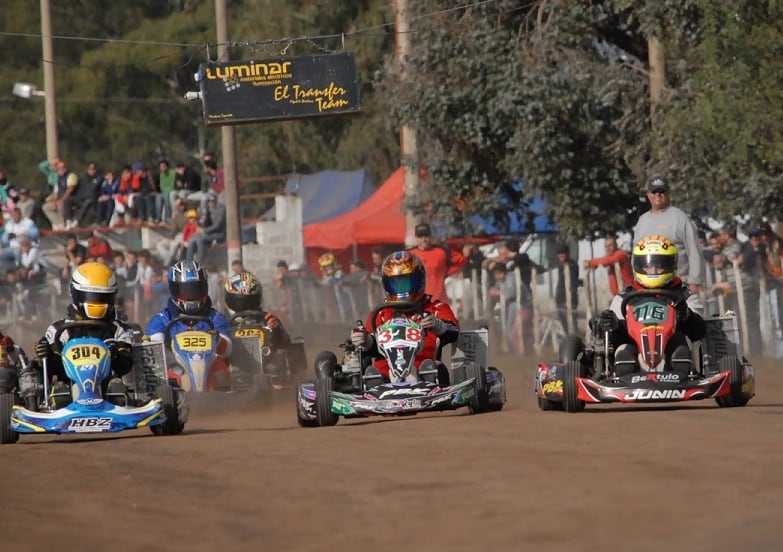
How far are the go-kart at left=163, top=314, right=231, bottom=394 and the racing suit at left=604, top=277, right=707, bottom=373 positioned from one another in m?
4.76

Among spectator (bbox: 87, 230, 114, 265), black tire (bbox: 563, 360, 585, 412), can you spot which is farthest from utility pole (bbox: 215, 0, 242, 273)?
black tire (bbox: 563, 360, 585, 412)

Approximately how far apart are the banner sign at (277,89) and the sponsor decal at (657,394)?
13.3m

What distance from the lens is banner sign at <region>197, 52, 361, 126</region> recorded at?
27.1 meters

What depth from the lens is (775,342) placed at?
2131cm

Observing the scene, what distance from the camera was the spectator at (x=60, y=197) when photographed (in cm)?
3829

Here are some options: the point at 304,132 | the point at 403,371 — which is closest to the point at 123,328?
the point at 403,371

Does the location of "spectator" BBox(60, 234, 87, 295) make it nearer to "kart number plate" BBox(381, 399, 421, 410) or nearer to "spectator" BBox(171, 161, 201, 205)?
"spectator" BBox(171, 161, 201, 205)

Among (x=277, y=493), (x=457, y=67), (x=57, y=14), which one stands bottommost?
(x=277, y=493)

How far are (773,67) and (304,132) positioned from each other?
3099 centimetres

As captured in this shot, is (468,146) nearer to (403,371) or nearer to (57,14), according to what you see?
(403,371)

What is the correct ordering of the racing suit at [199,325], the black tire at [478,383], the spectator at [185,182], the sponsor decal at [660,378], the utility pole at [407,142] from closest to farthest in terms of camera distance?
the sponsor decal at [660,378], the black tire at [478,383], the racing suit at [199,325], the utility pole at [407,142], the spectator at [185,182]

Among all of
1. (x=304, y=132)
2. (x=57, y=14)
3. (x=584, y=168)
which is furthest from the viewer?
(x=57, y=14)

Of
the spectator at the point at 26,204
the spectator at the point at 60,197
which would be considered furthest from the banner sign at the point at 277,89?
the spectator at the point at 60,197

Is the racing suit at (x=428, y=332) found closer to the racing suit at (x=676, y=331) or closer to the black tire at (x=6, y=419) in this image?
the racing suit at (x=676, y=331)
